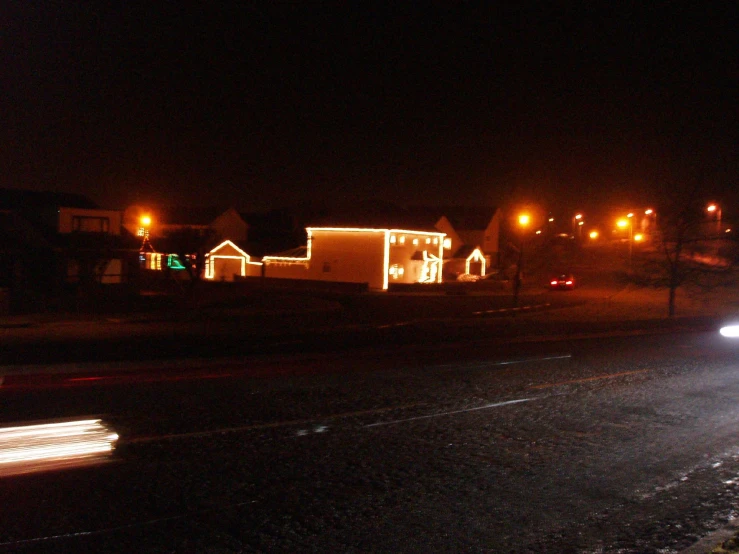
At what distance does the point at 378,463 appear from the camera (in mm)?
8422

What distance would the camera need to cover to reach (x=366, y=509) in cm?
680

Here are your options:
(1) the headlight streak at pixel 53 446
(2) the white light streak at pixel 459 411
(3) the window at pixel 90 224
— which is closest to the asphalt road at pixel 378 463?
(2) the white light streak at pixel 459 411

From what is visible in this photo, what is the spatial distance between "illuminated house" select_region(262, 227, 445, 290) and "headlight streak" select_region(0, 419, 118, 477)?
48.9 m

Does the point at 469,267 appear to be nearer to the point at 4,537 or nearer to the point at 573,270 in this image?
the point at 573,270

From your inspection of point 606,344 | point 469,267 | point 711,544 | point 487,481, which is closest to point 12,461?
point 487,481

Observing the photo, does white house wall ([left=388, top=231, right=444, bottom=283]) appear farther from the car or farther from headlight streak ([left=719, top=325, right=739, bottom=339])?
headlight streak ([left=719, top=325, right=739, bottom=339])

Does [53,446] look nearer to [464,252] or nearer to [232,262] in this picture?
[232,262]

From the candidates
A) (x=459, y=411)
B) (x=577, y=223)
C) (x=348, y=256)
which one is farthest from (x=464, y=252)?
(x=459, y=411)

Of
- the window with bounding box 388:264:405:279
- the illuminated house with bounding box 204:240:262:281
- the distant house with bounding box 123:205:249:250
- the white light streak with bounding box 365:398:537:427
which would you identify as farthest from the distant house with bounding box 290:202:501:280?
the white light streak with bounding box 365:398:537:427

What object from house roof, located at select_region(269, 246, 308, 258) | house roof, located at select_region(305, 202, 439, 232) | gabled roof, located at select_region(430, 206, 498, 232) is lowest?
house roof, located at select_region(269, 246, 308, 258)

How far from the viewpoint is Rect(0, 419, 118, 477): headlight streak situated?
7621mm

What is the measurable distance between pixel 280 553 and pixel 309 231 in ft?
185

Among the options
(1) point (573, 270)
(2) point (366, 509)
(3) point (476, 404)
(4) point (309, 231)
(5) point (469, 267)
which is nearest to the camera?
(2) point (366, 509)

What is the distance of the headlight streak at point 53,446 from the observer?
762 centimetres
